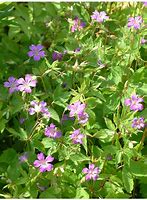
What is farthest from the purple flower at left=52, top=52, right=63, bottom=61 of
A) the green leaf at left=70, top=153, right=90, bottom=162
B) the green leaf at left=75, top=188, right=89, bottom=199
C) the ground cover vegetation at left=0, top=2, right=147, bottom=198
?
the green leaf at left=75, top=188, right=89, bottom=199

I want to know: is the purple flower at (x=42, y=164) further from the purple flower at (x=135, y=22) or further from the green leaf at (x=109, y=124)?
the purple flower at (x=135, y=22)

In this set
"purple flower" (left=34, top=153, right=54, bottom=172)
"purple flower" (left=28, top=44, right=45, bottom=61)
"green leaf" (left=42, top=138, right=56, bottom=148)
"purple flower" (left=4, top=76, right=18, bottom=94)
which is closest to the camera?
"purple flower" (left=34, top=153, right=54, bottom=172)

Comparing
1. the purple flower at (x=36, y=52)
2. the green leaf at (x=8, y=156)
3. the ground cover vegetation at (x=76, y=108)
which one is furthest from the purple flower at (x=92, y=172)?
the purple flower at (x=36, y=52)

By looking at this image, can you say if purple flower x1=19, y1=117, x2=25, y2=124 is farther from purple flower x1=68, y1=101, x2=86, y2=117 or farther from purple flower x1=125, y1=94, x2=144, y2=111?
purple flower x1=125, y1=94, x2=144, y2=111

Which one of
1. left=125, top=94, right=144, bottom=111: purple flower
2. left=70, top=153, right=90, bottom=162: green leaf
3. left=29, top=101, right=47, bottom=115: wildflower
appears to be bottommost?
left=70, top=153, right=90, bottom=162: green leaf

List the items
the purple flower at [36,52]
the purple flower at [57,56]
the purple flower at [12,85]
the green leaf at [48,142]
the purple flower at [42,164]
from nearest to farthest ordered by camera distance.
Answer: the purple flower at [42,164]
the green leaf at [48,142]
the purple flower at [12,85]
the purple flower at [36,52]
the purple flower at [57,56]

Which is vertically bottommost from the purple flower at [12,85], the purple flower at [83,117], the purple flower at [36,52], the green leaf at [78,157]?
the green leaf at [78,157]

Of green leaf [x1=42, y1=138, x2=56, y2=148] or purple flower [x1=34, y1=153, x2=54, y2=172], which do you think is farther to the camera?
green leaf [x1=42, y1=138, x2=56, y2=148]

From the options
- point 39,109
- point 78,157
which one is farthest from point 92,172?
point 39,109

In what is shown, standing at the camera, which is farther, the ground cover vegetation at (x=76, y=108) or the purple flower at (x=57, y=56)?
the purple flower at (x=57, y=56)
